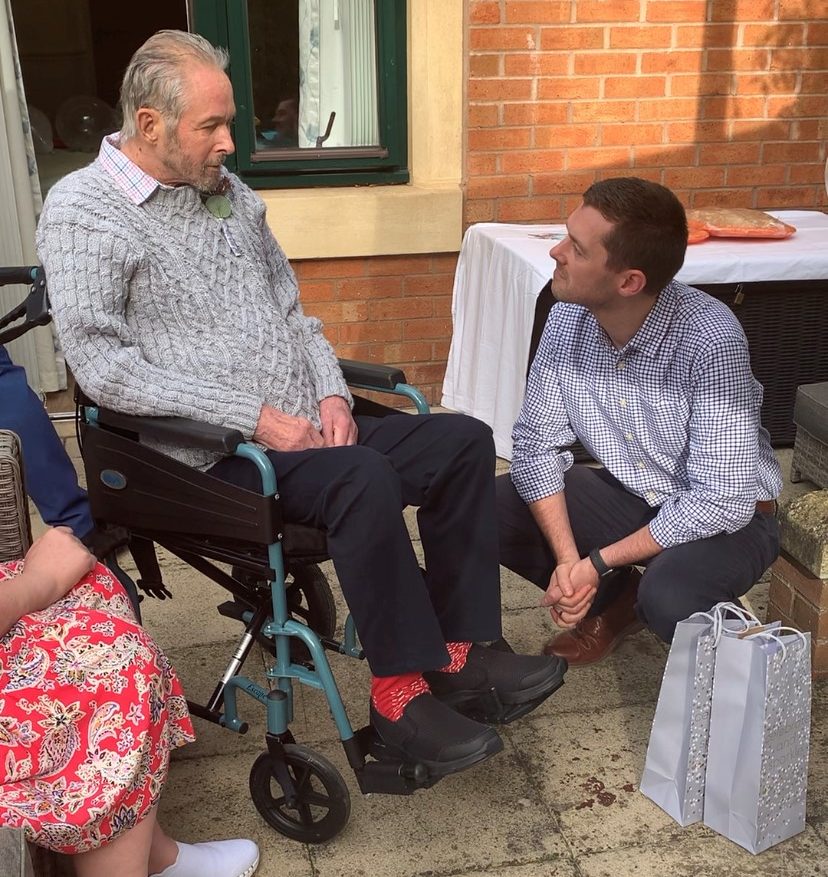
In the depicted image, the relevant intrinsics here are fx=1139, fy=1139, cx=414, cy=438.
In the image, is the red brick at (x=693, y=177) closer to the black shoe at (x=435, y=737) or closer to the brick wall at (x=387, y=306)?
the brick wall at (x=387, y=306)

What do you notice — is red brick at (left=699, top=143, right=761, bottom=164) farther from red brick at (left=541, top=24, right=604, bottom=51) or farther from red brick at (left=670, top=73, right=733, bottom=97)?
red brick at (left=541, top=24, right=604, bottom=51)

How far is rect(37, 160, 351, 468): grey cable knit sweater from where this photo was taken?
2.27m

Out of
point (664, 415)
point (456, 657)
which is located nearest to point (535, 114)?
point (664, 415)

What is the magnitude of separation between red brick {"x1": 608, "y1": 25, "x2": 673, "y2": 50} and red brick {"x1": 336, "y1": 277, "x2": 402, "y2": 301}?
127cm

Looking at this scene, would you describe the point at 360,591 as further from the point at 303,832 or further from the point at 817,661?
the point at 817,661

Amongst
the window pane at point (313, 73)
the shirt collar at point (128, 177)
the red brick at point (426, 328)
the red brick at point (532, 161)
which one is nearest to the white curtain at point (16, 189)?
the window pane at point (313, 73)

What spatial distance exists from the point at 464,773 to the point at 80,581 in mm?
1003

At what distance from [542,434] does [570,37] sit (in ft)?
7.59

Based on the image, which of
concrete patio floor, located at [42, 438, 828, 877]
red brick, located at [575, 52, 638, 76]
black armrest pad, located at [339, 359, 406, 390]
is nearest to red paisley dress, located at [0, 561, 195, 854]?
concrete patio floor, located at [42, 438, 828, 877]

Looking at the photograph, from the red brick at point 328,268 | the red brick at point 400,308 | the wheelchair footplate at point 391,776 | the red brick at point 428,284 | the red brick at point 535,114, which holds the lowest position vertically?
the wheelchair footplate at point 391,776

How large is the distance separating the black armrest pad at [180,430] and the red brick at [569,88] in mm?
2715

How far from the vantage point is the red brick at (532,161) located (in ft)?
14.9

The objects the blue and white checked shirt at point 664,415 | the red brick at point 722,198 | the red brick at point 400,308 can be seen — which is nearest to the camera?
the blue and white checked shirt at point 664,415

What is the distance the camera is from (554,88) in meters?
4.48
